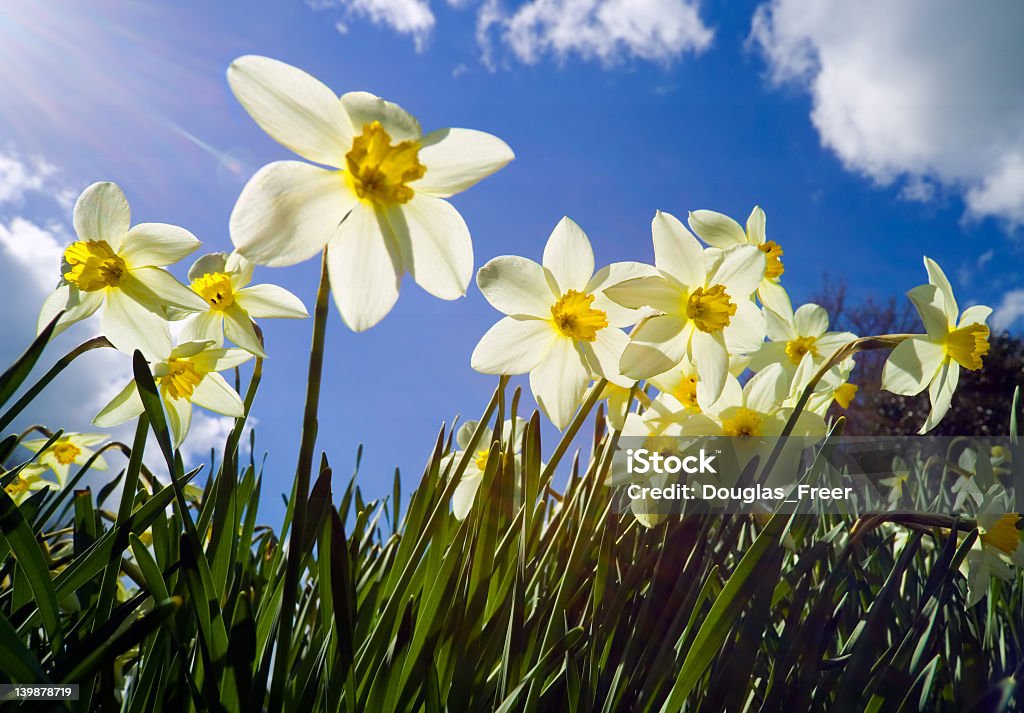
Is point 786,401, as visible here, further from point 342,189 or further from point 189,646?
point 189,646

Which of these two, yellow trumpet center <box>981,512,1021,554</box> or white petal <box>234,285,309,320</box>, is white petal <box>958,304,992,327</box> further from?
white petal <box>234,285,309,320</box>

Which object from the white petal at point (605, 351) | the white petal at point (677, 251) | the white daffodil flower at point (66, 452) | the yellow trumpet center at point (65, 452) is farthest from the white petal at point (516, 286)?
the yellow trumpet center at point (65, 452)

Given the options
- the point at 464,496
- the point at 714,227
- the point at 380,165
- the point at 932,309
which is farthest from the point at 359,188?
the point at 932,309

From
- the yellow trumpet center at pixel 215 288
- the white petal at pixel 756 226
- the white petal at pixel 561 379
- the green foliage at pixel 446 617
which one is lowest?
the green foliage at pixel 446 617

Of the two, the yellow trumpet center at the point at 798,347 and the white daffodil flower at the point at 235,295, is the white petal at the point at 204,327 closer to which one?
the white daffodil flower at the point at 235,295

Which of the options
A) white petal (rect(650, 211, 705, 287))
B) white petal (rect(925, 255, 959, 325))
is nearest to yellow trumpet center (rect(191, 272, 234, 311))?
white petal (rect(650, 211, 705, 287))

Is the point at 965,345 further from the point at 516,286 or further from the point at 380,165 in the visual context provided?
the point at 380,165
